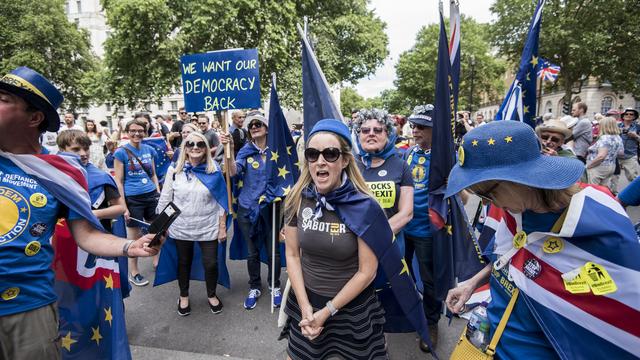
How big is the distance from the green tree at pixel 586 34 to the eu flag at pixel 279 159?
28.8 meters

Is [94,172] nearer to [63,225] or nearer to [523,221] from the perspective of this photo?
[63,225]

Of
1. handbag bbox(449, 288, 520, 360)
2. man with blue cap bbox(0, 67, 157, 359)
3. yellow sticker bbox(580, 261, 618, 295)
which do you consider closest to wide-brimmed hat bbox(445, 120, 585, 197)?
yellow sticker bbox(580, 261, 618, 295)

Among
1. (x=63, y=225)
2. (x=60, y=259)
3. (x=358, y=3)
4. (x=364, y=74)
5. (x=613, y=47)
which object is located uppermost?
(x=358, y=3)

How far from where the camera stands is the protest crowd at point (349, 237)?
1.30 meters

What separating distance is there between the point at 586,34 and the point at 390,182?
30147 millimetres

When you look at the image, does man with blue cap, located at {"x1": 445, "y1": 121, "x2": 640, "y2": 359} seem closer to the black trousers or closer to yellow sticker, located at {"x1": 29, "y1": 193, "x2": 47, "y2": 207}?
yellow sticker, located at {"x1": 29, "y1": 193, "x2": 47, "y2": 207}

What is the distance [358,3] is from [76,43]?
988 inches

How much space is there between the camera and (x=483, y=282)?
6.38 ft

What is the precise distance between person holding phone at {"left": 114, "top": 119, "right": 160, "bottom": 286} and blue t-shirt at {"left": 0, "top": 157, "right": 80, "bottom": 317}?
3203 mm

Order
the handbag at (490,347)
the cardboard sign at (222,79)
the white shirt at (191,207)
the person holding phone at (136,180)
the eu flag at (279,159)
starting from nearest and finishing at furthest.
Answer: the handbag at (490,347) → the white shirt at (191,207) → the eu flag at (279,159) → the cardboard sign at (222,79) → the person holding phone at (136,180)

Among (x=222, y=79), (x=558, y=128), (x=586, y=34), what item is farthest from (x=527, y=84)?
(x=586, y=34)

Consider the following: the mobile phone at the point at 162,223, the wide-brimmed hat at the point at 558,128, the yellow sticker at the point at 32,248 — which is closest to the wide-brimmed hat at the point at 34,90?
the yellow sticker at the point at 32,248

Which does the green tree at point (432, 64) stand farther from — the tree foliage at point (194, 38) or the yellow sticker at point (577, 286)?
the yellow sticker at point (577, 286)

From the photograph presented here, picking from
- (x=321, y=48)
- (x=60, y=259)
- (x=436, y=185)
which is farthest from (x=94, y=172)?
(x=321, y=48)
